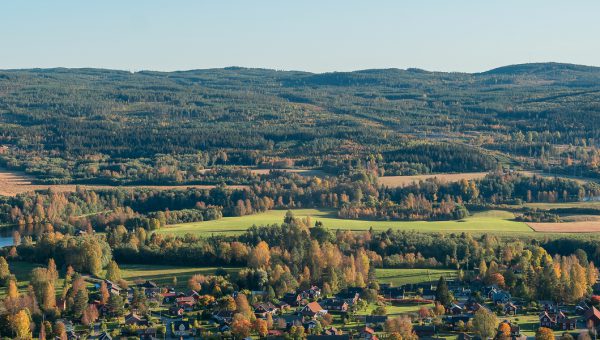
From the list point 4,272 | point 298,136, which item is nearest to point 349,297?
point 4,272

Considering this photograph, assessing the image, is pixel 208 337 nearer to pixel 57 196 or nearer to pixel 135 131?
pixel 57 196

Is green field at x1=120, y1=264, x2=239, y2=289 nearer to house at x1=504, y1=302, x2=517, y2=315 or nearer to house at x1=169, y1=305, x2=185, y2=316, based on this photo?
house at x1=169, y1=305, x2=185, y2=316

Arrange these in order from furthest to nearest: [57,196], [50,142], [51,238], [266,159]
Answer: [50,142] → [266,159] → [57,196] → [51,238]

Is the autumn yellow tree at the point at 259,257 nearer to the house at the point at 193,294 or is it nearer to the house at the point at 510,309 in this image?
the house at the point at 193,294

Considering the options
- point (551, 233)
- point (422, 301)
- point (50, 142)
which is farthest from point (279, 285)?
point (50, 142)

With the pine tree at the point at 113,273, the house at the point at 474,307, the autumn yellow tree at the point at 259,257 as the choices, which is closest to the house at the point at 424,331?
the house at the point at 474,307

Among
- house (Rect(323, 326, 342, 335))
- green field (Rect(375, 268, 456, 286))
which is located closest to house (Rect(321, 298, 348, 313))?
house (Rect(323, 326, 342, 335))
